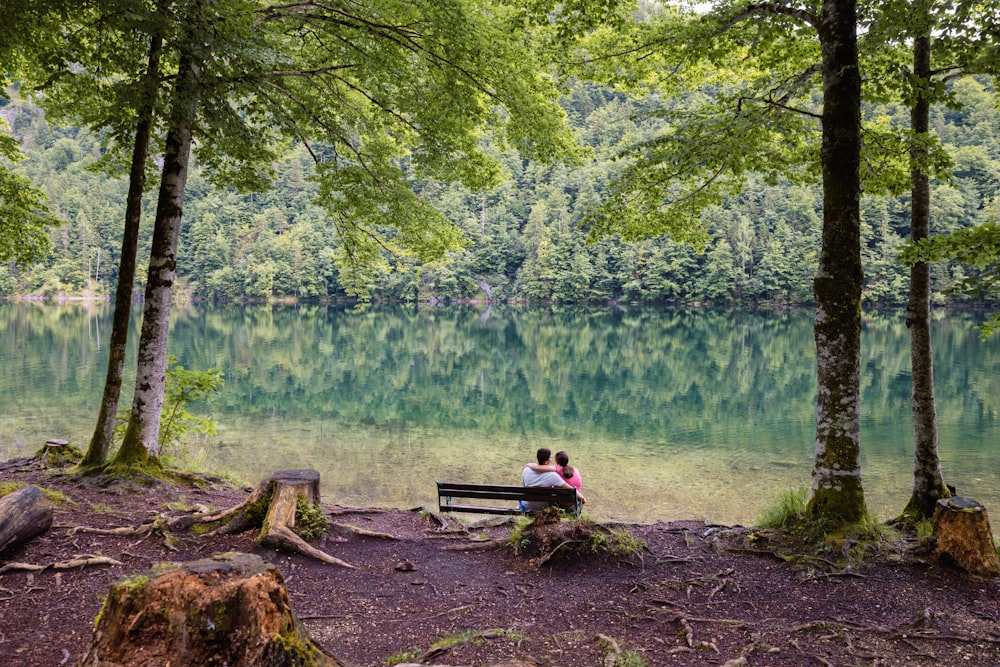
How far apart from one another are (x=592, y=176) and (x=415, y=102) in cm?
9409

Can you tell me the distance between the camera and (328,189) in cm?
908

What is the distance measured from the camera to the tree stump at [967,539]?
5102 millimetres

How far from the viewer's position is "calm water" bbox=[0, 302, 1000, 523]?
13.1 metres

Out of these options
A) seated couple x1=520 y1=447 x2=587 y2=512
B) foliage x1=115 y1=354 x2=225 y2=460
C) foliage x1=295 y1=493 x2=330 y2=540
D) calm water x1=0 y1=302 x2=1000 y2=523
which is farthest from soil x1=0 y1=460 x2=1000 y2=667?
calm water x1=0 y1=302 x2=1000 y2=523

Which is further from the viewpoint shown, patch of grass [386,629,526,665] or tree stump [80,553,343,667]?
patch of grass [386,629,526,665]

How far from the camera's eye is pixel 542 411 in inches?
823

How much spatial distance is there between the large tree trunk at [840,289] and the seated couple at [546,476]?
2.64 meters

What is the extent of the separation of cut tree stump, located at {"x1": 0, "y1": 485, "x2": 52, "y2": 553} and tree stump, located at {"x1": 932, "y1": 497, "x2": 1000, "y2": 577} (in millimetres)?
7679

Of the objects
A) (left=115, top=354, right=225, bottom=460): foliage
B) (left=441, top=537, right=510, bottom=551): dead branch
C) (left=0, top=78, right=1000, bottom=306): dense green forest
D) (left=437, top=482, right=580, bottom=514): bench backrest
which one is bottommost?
(left=441, top=537, right=510, bottom=551): dead branch

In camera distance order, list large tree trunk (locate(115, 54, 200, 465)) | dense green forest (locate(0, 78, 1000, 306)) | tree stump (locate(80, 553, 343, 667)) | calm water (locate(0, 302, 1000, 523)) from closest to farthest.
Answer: tree stump (locate(80, 553, 343, 667))
large tree trunk (locate(115, 54, 200, 465))
calm water (locate(0, 302, 1000, 523))
dense green forest (locate(0, 78, 1000, 306))

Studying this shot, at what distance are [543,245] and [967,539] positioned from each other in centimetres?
7864

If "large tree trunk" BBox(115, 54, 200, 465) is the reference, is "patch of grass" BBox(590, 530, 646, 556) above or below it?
below

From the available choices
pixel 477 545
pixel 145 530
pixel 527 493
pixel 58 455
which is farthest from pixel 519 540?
pixel 58 455

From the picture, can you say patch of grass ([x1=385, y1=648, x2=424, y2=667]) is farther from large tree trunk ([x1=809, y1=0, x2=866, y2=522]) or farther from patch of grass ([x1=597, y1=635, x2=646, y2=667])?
large tree trunk ([x1=809, y1=0, x2=866, y2=522])
